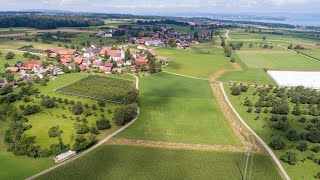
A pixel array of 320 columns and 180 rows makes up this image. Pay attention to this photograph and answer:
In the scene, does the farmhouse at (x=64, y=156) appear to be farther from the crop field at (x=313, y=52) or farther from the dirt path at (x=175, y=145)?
the crop field at (x=313, y=52)

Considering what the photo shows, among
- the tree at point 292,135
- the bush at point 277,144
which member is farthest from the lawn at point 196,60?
the bush at point 277,144

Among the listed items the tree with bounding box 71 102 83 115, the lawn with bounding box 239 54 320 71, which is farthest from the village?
the lawn with bounding box 239 54 320 71

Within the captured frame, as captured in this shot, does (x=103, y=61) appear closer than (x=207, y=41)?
Yes

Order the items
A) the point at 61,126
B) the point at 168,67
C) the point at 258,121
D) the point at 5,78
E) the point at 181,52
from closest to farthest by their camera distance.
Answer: the point at 61,126 → the point at 258,121 → the point at 5,78 → the point at 168,67 → the point at 181,52

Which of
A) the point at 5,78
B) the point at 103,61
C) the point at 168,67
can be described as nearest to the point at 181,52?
the point at 168,67

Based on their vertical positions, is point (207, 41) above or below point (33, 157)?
above

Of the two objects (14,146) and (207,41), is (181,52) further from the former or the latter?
(14,146)
